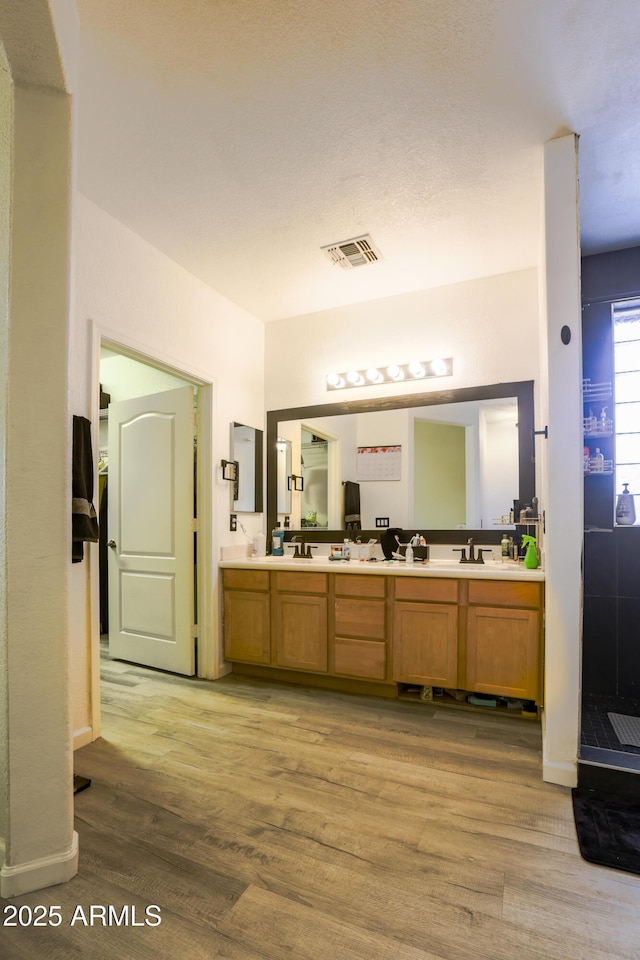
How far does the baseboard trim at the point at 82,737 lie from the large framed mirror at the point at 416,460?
1.91 metres

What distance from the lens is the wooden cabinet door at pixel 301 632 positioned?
3.07 m

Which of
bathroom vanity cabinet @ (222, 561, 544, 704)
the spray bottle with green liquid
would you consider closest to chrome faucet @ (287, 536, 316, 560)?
bathroom vanity cabinet @ (222, 561, 544, 704)

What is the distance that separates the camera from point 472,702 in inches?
111

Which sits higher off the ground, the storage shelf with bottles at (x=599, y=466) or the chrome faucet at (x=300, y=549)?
the storage shelf with bottles at (x=599, y=466)

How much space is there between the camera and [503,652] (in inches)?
101

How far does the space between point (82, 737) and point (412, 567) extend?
1.95m

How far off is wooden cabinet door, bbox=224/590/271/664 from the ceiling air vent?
2.25m

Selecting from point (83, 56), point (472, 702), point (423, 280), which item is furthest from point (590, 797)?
point (83, 56)

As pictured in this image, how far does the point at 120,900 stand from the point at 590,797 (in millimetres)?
1730

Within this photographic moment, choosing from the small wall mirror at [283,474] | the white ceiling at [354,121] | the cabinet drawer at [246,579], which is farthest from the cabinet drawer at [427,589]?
the white ceiling at [354,121]

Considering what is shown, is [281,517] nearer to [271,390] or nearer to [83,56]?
[271,390]

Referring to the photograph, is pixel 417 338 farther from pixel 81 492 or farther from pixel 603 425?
pixel 81 492

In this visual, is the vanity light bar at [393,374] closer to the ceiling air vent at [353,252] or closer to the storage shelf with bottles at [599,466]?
the ceiling air vent at [353,252]

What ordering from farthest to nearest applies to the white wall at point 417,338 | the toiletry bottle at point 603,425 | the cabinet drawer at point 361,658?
1. the white wall at point 417,338
2. the cabinet drawer at point 361,658
3. the toiletry bottle at point 603,425
